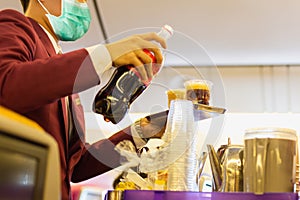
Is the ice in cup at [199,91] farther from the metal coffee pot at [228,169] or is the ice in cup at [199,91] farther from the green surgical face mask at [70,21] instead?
the green surgical face mask at [70,21]

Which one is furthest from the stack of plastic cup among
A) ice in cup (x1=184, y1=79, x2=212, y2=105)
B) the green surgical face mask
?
the green surgical face mask

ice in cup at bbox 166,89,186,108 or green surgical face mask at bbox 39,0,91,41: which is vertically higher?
green surgical face mask at bbox 39,0,91,41

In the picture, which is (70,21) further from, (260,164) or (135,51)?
(260,164)

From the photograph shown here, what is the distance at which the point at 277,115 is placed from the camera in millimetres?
2752

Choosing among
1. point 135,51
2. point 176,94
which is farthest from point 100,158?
point 135,51

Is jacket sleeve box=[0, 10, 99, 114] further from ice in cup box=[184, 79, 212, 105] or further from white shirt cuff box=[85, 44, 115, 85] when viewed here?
ice in cup box=[184, 79, 212, 105]

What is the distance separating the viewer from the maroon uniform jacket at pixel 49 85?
673 mm

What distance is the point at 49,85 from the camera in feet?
2.20

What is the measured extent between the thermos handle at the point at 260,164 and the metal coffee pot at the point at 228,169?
72 mm

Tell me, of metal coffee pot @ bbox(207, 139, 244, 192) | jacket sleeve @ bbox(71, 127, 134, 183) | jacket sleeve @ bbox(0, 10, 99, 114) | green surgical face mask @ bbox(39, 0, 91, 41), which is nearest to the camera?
jacket sleeve @ bbox(0, 10, 99, 114)

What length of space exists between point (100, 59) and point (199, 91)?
0.25m

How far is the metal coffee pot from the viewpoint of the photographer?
0.78m

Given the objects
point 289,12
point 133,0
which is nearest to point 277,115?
point 289,12

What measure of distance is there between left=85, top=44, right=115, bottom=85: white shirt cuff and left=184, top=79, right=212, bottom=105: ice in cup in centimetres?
20
